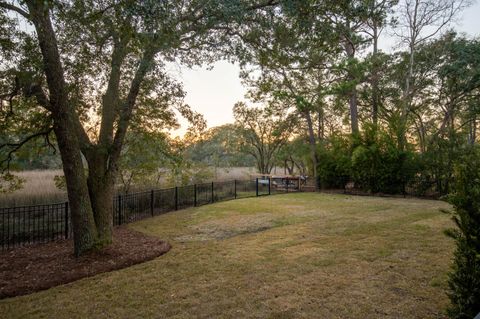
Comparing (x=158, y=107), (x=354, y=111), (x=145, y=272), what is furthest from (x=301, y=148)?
(x=145, y=272)

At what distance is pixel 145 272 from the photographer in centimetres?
419

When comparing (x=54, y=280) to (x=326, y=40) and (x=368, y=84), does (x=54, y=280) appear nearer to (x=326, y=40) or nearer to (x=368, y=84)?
(x=326, y=40)

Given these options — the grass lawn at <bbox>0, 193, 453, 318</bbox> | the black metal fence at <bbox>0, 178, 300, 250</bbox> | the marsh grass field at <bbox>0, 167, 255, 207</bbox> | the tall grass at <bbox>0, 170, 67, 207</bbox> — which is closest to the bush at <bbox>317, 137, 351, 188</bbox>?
the black metal fence at <bbox>0, 178, 300, 250</bbox>

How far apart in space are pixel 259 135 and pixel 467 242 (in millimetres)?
23550

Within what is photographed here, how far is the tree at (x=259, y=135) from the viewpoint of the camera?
24531 mm

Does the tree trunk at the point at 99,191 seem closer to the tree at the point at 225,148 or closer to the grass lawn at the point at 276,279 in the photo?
the grass lawn at the point at 276,279

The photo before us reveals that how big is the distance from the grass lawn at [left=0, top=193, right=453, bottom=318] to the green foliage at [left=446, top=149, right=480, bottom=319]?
0.50 meters

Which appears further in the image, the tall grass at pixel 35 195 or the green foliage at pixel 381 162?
the green foliage at pixel 381 162

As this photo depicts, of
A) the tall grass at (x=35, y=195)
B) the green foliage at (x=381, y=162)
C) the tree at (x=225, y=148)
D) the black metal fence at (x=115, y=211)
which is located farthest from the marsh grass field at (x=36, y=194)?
the tree at (x=225, y=148)

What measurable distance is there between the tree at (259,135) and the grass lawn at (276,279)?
17.9 metres

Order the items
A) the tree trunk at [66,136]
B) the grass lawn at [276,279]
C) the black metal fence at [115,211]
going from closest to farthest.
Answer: the grass lawn at [276,279] < the tree trunk at [66,136] < the black metal fence at [115,211]

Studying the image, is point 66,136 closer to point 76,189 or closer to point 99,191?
point 76,189

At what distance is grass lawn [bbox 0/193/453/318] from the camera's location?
118 inches

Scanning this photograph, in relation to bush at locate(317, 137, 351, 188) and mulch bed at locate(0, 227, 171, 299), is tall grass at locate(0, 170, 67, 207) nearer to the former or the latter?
mulch bed at locate(0, 227, 171, 299)
